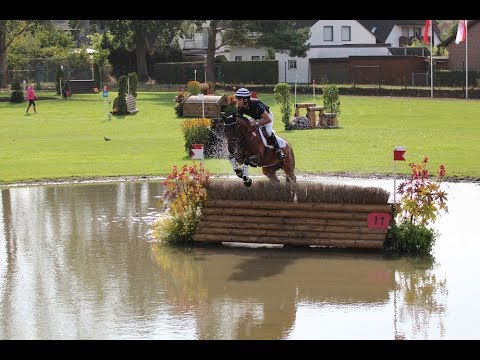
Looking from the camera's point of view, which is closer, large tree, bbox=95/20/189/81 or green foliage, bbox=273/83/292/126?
green foliage, bbox=273/83/292/126

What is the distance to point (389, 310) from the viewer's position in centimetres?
1198

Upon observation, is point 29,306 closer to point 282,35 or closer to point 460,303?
point 460,303

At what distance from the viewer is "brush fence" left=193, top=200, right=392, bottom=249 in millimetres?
16078

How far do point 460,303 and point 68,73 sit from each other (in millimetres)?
68047

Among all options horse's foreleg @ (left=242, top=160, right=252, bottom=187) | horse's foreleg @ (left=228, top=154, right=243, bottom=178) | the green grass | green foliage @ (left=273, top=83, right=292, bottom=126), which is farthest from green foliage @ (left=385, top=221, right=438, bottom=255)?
green foliage @ (left=273, top=83, right=292, bottom=126)

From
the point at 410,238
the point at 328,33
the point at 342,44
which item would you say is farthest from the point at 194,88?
the point at 328,33

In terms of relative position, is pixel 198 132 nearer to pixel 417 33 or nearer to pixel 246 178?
pixel 246 178

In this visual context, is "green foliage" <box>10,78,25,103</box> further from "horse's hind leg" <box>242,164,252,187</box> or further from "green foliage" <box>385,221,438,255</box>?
"green foliage" <box>385,221,438,255</box>

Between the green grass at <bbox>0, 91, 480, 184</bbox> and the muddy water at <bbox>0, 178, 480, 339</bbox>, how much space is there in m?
9.47

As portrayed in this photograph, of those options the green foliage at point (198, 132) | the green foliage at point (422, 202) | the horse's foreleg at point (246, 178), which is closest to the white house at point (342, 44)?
the green foliage at point (198, 132)

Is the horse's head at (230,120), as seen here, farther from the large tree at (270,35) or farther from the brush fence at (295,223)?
the large tree at (270,35)

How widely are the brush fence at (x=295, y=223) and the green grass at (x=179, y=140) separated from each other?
36.0 feet
